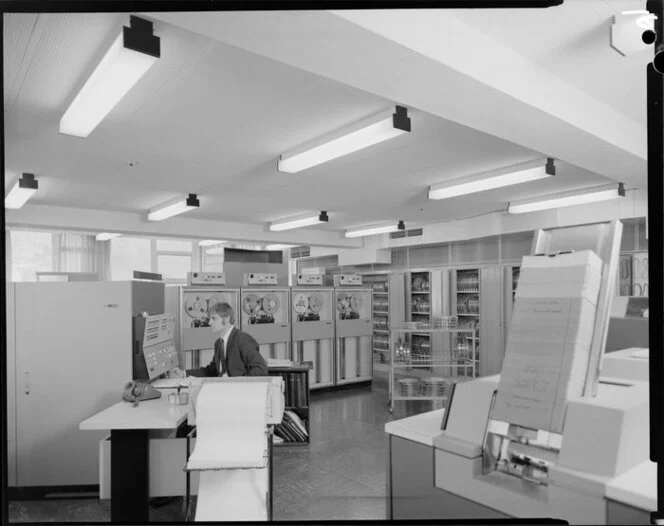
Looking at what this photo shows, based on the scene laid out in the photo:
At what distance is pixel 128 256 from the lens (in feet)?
31.2

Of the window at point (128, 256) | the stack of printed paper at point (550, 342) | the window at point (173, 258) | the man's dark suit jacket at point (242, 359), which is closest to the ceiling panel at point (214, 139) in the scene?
the stack of printed paper at point (550, 342)

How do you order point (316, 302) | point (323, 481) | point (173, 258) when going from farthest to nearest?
point (173, 258), point (316, 302), point (323, 481)

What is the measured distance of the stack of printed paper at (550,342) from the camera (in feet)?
3.95

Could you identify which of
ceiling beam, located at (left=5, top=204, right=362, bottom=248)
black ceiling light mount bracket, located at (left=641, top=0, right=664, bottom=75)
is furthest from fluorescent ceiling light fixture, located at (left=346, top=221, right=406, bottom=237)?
black ceiling light mount bracket, located at (left=641, top=0, right=664, bottom=75)

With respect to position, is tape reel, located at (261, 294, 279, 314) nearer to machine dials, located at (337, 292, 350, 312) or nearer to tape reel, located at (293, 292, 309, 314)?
tape reel, located at (293, 292, 309, 314)

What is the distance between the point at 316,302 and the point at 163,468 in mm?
3558

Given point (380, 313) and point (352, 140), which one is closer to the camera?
point (352, 140)

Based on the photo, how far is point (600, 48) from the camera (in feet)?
6.23

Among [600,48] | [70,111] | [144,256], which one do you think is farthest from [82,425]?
[144,256]

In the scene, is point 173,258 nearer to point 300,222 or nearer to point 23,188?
point 300,222

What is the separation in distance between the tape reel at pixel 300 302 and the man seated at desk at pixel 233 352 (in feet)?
9.33

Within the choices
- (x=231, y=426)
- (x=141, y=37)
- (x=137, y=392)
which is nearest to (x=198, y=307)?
(x=137, y=392)

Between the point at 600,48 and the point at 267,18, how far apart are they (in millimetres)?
1459

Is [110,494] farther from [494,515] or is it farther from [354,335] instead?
[354,335]
